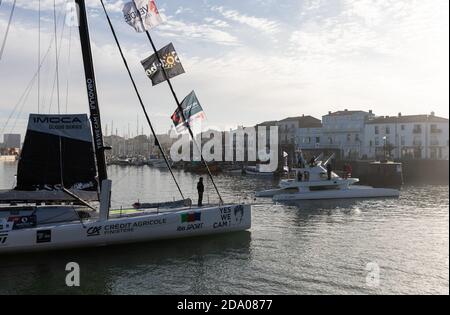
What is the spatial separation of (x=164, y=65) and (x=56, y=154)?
6.21m

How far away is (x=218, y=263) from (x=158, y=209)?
15.1 feet

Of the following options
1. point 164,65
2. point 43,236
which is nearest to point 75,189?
point 43,236

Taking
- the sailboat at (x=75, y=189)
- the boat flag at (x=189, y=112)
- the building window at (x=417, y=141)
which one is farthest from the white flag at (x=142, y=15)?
the building window at (x=417, y=141)

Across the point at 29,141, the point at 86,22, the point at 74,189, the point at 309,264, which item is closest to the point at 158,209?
the point at 74,189

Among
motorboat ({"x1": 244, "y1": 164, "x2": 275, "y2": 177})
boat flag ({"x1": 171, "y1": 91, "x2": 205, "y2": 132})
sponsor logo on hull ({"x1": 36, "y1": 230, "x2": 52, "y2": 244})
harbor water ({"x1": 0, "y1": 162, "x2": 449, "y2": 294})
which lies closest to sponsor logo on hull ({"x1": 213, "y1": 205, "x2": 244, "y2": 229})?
harbor water ({"x1": 0, "y1": 162, "x2": 449, "y2": 294})

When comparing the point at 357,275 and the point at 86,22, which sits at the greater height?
the point at 86,22

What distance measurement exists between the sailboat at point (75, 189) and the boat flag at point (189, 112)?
4.22 meters

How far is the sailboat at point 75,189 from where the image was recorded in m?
15.6

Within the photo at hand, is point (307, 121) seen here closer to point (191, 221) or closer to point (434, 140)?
point (434, 140)

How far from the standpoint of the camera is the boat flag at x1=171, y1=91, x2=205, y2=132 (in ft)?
64.3

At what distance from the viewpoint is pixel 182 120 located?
1952 cm
